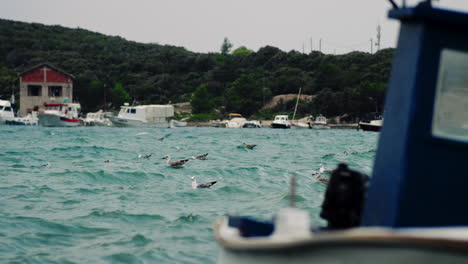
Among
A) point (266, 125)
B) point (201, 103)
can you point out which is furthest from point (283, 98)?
point (266, 125)

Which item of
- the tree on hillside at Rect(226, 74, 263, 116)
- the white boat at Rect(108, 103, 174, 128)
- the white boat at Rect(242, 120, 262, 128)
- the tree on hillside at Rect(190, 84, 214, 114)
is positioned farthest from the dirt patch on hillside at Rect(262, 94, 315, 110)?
the white boat at Rect(108, 103, 174, 128)

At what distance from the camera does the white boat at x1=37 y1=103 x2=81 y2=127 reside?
85125 millimetres

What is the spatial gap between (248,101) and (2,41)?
80.9 metres

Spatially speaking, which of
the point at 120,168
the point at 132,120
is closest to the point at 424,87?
the point at 120,168

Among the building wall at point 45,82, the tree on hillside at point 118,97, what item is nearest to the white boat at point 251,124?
the tree on hillside at point 118,97

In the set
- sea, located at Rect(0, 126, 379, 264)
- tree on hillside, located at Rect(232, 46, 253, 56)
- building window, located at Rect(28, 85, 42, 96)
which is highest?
tree on hillside, located at Rect(232, 46, 253, 56)

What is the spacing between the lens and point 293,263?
4895mm

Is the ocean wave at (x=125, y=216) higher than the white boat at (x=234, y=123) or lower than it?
higher

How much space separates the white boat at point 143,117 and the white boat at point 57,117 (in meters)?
5.39

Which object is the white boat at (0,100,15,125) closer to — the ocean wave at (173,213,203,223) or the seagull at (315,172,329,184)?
the seagull at (315,172,329,184)

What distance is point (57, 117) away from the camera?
278 feet

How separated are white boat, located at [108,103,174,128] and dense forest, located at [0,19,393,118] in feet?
34.7

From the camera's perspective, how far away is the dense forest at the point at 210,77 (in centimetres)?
10375

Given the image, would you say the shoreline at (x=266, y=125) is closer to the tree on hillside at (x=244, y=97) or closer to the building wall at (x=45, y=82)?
the tree on hillside at (x=244, y=97)
